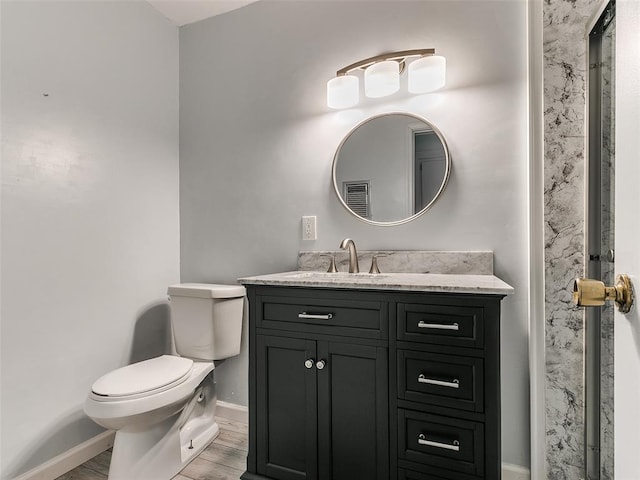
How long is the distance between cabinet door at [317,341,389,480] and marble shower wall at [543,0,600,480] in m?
0.70

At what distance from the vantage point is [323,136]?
200 cm

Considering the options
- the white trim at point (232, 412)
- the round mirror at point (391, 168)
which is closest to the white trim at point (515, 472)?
the round mirror at point (391, 168)

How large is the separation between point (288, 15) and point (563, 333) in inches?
82.5

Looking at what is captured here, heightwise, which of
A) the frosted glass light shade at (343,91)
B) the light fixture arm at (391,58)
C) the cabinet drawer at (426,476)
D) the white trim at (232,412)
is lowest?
the white trim at (232,412)

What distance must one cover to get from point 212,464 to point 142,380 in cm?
59

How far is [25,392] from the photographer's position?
1.61 m

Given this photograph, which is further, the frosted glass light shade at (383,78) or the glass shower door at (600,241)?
the frosted glass light shade at (383,78)

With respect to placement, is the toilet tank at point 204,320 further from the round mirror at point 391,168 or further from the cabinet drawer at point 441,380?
the cabinet drawer at point 441,380

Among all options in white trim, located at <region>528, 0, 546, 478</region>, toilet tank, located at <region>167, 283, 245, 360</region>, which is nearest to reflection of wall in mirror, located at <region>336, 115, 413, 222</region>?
white trim, located at <region>528, 0, 546, 478</region>

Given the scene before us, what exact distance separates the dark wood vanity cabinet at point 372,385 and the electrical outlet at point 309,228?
0.57 metres

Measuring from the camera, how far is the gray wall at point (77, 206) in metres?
1.59

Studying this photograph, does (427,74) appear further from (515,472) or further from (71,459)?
(71,459)

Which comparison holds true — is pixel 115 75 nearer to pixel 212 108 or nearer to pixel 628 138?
pixel 212 108

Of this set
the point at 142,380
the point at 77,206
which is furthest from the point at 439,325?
the point at 77,206
